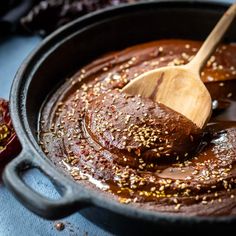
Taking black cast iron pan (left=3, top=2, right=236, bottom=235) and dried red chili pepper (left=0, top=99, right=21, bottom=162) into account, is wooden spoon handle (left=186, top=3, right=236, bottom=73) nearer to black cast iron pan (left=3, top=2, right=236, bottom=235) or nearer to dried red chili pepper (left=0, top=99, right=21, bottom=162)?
black cast iron pan (left=3, top=2, right=236, bottom=235)

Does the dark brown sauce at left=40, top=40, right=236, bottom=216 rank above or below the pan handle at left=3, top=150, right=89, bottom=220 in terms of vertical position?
below

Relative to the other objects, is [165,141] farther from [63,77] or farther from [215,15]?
[215,15]

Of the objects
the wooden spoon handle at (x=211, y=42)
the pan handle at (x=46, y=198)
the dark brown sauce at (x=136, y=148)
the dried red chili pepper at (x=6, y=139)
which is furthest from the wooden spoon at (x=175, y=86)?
the pan handle at (x=46, y=198)

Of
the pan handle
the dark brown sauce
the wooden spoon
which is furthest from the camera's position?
the wooden spoon

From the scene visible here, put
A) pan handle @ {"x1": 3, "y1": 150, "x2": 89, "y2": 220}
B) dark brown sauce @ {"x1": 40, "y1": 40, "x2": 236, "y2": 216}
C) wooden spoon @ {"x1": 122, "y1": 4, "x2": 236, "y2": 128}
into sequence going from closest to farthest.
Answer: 1. pan handle @ {"x1": 3, "y1": 150, "x2": 89, "y2": 220}
2. dark brown sauce @ {"x1": 40, "y1": 40, "x2": 236, "y2": 216}
3. wooden spoon @ {"x1": 122, "y1": 4, "x2": 236, "y2": 128}

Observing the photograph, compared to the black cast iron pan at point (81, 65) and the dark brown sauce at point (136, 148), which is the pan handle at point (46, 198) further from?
the dark brown sauce at point (136, 148)

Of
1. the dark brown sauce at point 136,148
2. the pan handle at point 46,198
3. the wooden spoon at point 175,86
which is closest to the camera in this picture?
the pan handle at point 46,198

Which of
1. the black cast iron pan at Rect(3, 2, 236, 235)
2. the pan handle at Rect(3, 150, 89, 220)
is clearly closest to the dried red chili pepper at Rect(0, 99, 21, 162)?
the black cast iron pan at Rect(3, 2, 236, 235)
